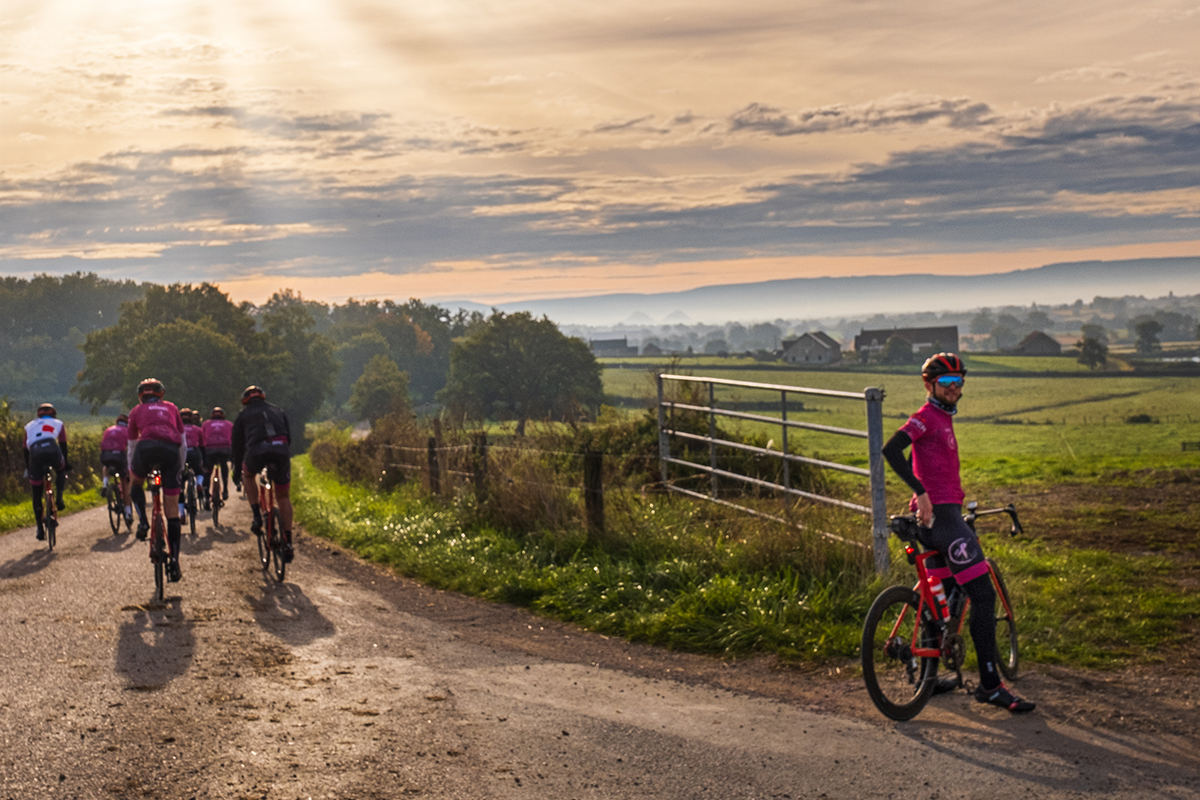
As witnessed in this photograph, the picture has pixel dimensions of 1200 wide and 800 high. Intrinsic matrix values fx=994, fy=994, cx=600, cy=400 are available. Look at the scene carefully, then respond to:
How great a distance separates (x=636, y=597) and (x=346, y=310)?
164 meters

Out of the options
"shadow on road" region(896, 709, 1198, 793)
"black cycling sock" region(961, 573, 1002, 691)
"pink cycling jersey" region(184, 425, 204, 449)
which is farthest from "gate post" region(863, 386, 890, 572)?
"pink cycling jersey" region(184, 425, 204, 449)

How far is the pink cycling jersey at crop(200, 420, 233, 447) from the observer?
59.8ft

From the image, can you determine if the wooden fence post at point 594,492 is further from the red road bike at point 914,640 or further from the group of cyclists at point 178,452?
the red road bike at point 914,640

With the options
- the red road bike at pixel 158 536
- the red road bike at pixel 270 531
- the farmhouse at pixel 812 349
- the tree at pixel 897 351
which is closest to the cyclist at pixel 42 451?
the red road bike at pixel 270 531

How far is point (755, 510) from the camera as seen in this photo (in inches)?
415

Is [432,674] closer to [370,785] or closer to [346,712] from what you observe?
[346,712]

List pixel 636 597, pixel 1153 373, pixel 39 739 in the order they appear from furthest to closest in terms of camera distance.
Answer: pixel 1153 373
pixel 636 597
pixel 39 739

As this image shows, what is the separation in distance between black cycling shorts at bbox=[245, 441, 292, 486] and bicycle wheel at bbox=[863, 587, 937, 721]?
7347 millimetres

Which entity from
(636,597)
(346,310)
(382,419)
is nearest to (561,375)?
(382,419)

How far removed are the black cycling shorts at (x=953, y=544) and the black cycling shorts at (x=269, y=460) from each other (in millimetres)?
7564

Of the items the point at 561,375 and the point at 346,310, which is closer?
the point at 561,375

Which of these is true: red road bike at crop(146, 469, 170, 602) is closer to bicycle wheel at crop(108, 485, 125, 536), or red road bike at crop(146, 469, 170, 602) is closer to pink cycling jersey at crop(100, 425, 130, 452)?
pink cycling jersey at crop(100, 425, 130, 452)

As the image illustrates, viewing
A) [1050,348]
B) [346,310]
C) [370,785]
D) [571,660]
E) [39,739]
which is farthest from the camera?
[346,310]

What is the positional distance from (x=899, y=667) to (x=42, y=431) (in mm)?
13877
